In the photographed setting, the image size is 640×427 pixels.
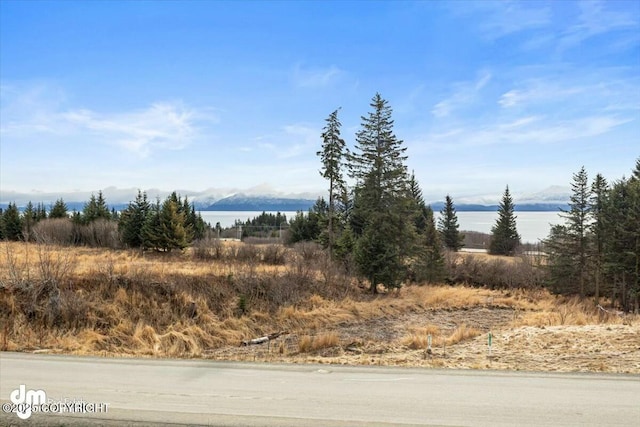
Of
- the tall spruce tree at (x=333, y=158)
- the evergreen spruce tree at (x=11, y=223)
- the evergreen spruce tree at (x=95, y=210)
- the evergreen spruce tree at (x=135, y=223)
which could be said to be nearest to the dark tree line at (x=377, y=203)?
the tall spruce tree at (x=333, y=158)

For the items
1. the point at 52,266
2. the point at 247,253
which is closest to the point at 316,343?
the point at 52,266

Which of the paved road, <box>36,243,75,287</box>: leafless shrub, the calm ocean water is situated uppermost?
the calm ocean water

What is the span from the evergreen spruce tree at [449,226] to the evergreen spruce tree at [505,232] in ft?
18.9

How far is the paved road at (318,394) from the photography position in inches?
254

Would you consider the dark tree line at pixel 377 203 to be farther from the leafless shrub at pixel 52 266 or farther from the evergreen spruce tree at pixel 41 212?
the evergreen spruce tree at pixel 41 212

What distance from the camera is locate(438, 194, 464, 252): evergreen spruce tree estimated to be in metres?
69.2

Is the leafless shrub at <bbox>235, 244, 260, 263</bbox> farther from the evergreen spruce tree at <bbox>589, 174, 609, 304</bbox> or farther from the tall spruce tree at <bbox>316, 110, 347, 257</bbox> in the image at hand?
the evergreen spruce tree at <bbox>589, 174, 609, 304</bbox>

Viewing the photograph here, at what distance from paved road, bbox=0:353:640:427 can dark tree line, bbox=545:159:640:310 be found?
27469 mm

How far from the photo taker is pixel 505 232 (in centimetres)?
7169

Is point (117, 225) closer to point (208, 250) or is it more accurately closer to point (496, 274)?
point (208, 250)

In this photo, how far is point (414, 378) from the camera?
8.67 m

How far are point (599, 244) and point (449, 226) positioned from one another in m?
35.2

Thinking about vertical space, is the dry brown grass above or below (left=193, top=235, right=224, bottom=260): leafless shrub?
below

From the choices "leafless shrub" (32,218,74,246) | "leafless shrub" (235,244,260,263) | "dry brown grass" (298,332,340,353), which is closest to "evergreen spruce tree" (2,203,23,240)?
"leafless shrub" (32,218,74,246)
